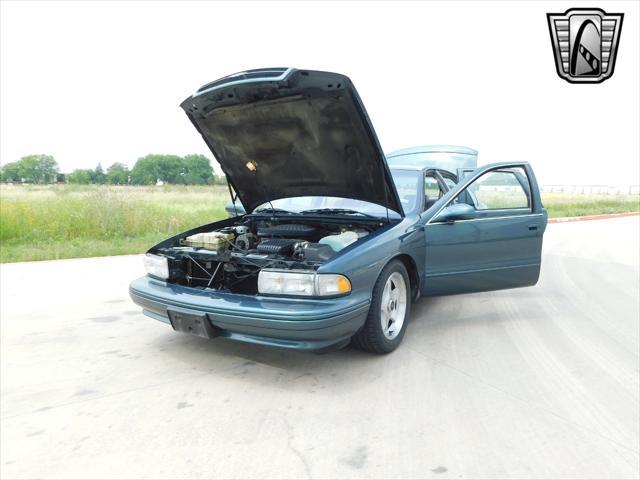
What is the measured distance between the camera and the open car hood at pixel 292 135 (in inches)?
126

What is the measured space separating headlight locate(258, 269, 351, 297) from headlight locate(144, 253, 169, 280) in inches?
37.2

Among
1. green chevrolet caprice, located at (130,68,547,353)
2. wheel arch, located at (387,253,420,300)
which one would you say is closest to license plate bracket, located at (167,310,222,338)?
green chevrolet caprice, located at (130,68,547,353)

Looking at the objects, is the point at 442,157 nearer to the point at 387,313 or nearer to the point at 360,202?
the point at 360,202

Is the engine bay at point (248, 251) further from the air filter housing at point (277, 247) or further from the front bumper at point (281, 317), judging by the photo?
the front bumper at point (281, 317)

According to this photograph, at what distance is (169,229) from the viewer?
36.2 ft

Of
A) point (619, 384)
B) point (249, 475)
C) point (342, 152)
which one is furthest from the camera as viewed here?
point (342, 152)

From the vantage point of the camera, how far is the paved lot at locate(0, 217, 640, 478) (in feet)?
6.93

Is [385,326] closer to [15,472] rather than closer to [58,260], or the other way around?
[15,472]

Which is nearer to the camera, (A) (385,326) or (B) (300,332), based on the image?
(B) (300,332)

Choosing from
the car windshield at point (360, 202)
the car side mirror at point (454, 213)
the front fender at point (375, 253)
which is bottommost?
the front fender at point (375, 253)

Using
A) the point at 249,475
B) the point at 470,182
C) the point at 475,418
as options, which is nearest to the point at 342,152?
the point at 470,182

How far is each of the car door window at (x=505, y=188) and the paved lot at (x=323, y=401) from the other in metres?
1.15

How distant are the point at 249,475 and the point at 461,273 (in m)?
2.72

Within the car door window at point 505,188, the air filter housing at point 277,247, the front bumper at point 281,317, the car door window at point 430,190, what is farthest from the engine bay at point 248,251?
the car door window at point 505,188
